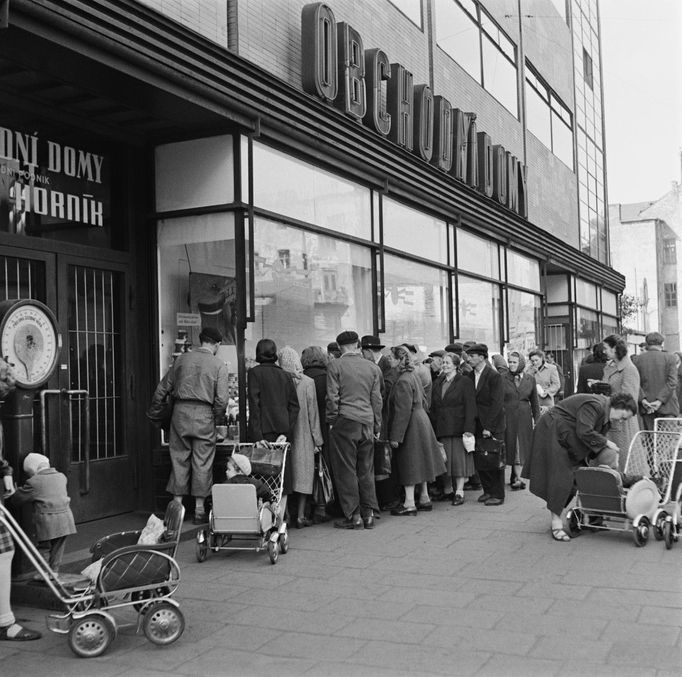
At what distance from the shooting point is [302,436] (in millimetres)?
8508

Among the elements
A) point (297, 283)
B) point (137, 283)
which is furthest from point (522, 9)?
point (137, 283)

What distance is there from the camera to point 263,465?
7.54m

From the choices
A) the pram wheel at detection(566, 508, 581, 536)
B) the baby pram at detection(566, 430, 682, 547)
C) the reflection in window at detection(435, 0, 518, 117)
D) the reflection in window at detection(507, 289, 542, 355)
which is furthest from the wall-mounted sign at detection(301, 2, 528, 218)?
the pram wheel at detection(566, 508, 581, 536)

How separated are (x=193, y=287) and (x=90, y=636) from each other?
4724mm

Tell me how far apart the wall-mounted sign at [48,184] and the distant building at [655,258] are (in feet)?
208

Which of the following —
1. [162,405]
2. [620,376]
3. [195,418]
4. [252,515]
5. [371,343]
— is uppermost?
[371,343]

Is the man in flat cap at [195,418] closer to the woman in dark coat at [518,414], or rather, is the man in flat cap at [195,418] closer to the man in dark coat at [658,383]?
the woman in dark coat at [518,414]

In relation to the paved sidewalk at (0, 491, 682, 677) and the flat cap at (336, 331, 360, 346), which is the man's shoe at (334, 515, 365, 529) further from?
the flat cap at (336, 331, 360, 346)

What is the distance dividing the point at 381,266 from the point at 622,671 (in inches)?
309

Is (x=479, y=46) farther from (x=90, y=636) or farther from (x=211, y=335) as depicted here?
(x=90, y=636)

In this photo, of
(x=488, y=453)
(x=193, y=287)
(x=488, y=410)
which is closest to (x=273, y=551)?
(x=193, y=287)

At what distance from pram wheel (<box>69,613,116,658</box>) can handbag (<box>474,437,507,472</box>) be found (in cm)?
549

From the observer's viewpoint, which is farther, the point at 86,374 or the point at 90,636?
the point at 86,374

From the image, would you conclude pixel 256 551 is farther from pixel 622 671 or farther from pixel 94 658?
pixel 622 671
